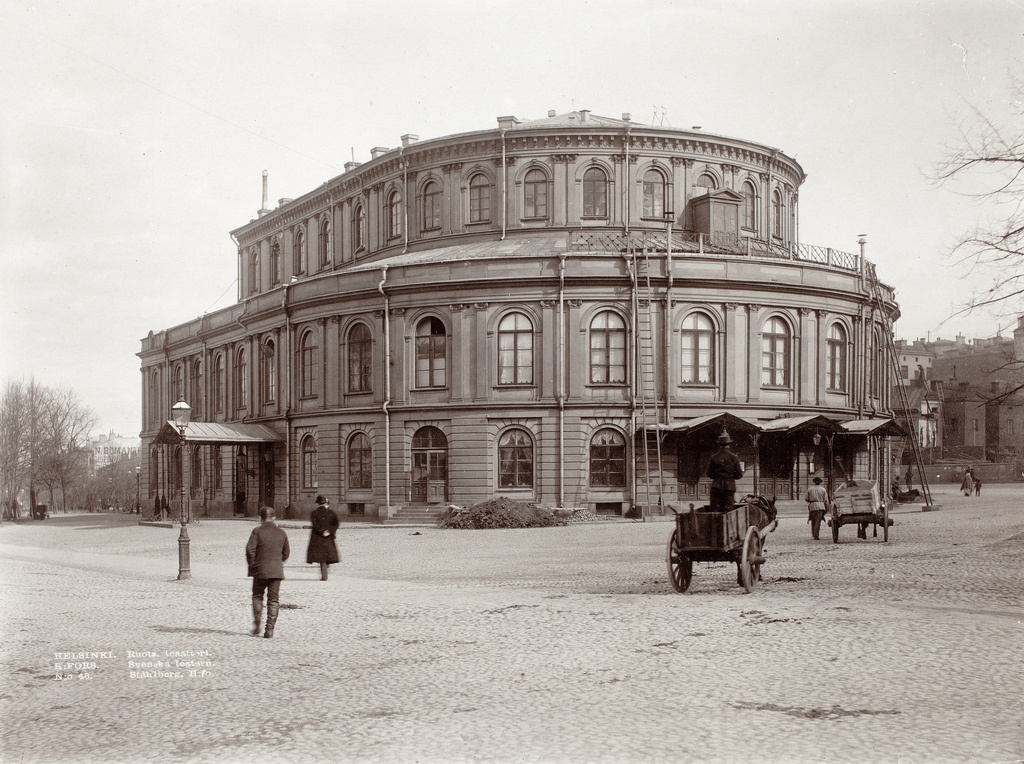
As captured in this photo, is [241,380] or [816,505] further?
[241,380]

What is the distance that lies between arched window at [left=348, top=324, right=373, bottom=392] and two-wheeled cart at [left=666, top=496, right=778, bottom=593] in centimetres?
2831

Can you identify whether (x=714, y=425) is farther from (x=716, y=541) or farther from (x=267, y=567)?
(x=267, y=567)

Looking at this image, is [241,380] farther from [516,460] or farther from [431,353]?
[516,460]

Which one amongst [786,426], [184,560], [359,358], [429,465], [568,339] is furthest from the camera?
[359,358]

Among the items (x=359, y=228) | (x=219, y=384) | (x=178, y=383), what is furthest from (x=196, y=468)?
(x=359, y=228)

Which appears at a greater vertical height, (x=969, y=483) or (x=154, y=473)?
(x=154, y=473)

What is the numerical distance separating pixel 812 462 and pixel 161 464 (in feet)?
124

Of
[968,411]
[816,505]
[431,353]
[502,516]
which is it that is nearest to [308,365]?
[431,353]

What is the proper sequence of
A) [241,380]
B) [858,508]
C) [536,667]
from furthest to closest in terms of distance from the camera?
[241,380] < [858,508] < [536,667]

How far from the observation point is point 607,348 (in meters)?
39.4

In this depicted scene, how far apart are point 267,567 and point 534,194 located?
34701 mm

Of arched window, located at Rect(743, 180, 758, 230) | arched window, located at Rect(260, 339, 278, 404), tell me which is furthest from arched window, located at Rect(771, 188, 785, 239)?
arched window, located at Rect(260, 339, 278, 404)

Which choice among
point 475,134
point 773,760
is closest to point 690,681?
point 773,760

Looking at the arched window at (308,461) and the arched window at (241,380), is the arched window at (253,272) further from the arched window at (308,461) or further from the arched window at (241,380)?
Answer: the arched window at (308,461)
